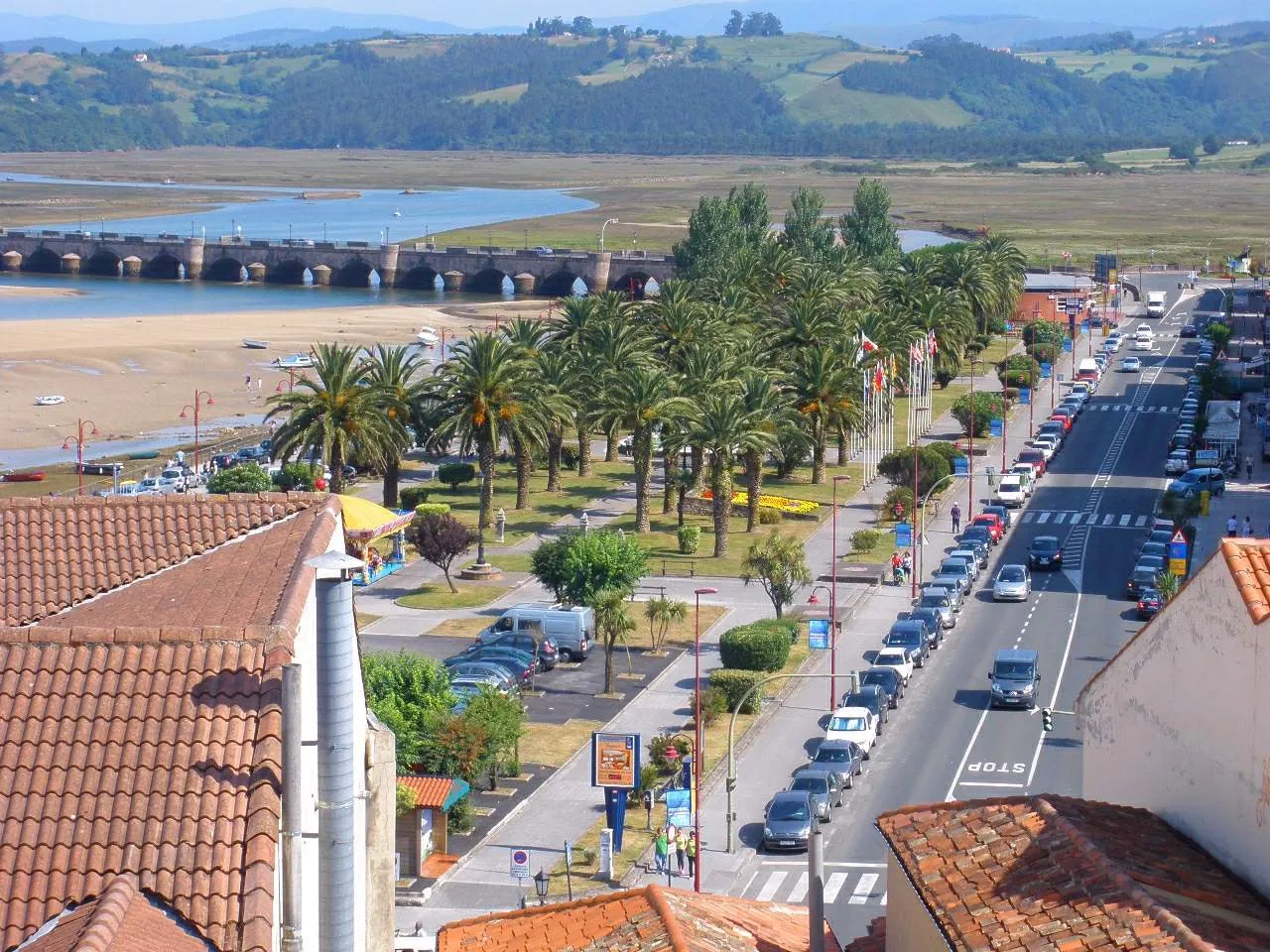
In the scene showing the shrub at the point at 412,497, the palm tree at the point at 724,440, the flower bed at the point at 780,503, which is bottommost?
the shrub at the point at 412,497

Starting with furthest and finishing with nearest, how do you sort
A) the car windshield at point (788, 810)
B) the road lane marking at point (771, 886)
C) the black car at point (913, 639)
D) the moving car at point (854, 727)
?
A: the black car at point (913, 639)
the moving car at point (854, 727)
the car windshield at point (788, 810)
the road lane marking at point (771, 886)

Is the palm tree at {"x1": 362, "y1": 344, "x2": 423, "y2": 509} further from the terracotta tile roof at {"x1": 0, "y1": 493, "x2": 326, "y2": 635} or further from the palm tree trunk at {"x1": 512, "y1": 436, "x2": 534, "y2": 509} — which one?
the terracotta tile roof at {"x1": 0, "y1": 493, "x2": 326, "y2": 635}

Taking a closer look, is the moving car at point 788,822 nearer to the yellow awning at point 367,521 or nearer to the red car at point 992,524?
the yellow awning at point 367,521

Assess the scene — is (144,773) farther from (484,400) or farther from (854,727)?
(484,400)

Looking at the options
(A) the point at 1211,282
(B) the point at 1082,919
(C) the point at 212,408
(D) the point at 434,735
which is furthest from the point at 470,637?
(A) the point at 1211,282

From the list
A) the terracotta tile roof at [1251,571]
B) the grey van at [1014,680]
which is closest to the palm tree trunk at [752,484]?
the grey van at [1014,680]

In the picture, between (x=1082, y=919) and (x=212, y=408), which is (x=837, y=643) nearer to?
(x=1082, y=919)

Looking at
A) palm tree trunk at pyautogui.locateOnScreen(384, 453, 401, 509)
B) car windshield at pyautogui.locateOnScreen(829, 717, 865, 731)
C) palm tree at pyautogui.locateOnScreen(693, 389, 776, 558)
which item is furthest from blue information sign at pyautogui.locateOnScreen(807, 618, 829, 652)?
palm tree trunk at pyautogui.locateOnScreen(384, 453, 401, 509)

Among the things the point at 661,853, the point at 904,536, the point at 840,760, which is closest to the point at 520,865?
the point at 661,853
